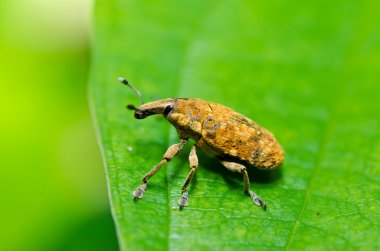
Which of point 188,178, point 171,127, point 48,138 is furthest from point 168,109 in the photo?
point 48,138

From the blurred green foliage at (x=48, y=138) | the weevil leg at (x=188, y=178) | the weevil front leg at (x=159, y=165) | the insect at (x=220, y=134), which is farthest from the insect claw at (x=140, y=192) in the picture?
the blurred green foliage at (x=48, y=138)

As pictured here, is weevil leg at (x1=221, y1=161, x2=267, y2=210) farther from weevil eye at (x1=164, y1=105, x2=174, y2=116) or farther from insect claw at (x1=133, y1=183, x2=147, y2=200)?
insect claw at (x1=133, y1=183, x2=147, y2=200)

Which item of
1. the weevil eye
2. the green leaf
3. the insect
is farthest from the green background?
the weevil eye

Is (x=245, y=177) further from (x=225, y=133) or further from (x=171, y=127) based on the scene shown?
(x=171, y=127)

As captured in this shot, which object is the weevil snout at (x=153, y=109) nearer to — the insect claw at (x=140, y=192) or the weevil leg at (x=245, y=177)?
the weevil leg at (x=245, y=177)

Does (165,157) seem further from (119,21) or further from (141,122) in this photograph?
(119,21)

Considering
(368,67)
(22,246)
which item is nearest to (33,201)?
(22,246)
